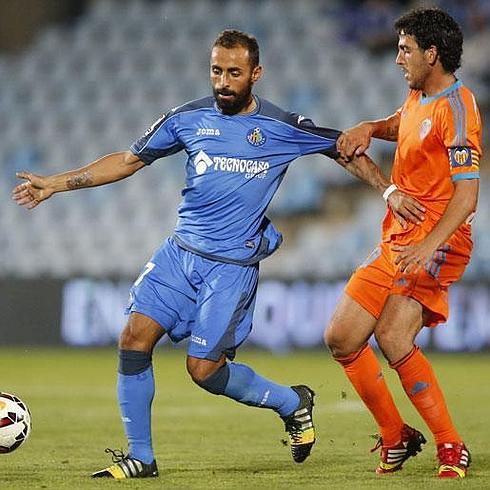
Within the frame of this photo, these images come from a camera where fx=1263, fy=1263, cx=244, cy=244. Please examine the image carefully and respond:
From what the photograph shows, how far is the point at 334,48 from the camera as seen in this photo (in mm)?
17891

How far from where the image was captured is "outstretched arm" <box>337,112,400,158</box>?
6332 mm

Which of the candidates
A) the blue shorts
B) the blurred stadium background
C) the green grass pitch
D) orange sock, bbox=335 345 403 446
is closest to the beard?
the blue shorts

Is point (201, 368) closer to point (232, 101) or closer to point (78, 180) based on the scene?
point (78, 180)

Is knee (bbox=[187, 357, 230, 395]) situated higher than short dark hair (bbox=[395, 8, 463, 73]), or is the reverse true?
short dark hair (bbox=[395, 8, 463, 73])

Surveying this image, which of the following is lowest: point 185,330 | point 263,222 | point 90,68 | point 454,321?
→ point 454,321

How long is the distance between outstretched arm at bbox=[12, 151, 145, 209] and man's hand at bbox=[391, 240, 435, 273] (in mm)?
1465

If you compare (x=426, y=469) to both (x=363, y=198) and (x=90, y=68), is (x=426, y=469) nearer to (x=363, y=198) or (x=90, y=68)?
(x=363, y=198)

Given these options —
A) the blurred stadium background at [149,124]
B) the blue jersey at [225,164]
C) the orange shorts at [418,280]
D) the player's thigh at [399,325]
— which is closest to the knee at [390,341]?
the player's thigh at [399,325]

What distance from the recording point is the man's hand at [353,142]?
6328mm

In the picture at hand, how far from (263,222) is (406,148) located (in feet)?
2.74

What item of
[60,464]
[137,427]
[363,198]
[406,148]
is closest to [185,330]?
[137,427]

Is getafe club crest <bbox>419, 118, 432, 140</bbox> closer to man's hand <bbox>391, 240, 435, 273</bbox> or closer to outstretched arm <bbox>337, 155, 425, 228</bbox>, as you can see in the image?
outstretched arm <bbox>337, 155, 425, 228</bbox>

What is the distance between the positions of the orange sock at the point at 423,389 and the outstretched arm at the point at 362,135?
3.40ft

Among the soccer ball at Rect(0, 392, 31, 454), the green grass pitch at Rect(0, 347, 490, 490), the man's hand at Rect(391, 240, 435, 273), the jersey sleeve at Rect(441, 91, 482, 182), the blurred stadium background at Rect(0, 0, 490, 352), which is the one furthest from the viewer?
the blurred stadium background at Rect(0, 0, 490, 352)
